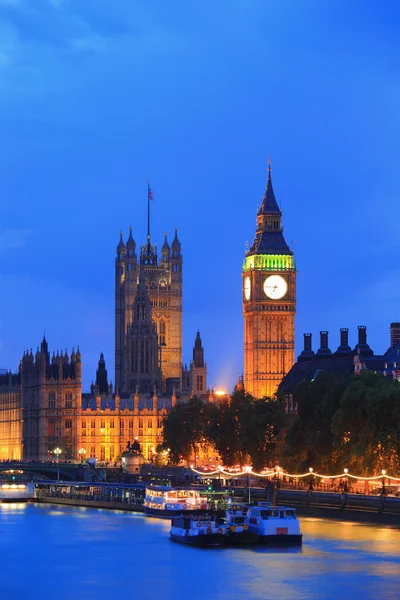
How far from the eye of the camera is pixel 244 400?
16325 centimetres

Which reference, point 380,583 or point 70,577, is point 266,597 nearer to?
point 380,583

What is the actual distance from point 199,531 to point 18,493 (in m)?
54.1

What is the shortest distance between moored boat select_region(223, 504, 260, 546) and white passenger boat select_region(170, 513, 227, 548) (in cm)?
45

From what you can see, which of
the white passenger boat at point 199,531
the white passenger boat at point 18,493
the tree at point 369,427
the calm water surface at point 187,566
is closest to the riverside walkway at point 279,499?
the white passenger boat at point 18,493

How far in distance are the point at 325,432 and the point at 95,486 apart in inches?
1033

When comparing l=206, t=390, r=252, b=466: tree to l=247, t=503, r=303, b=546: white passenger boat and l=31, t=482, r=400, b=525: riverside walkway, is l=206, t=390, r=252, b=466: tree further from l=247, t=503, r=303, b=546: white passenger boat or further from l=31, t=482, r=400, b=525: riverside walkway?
l=247, t=503, r=303, b=546: white passenger boat

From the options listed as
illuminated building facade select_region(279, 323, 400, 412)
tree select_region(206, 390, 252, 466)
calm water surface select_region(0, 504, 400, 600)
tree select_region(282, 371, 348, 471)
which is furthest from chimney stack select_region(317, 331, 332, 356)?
calm water surface select_region(0, 504, 400, 600)

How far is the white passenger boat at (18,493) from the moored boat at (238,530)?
49957mm

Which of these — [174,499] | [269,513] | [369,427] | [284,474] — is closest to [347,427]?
[369,427]

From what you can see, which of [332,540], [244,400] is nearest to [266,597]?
[332,540]

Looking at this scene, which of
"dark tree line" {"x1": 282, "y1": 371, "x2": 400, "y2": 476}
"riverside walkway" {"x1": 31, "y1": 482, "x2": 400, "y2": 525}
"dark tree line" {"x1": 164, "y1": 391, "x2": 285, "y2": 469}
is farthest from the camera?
"dark tree line" {"x1": 164, "y1": 391, "x2": 285, "y2": 469}

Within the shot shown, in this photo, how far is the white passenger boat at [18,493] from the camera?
6038 inches

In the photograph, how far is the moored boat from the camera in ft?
334

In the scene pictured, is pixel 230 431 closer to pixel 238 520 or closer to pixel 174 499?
pixel 174 499
